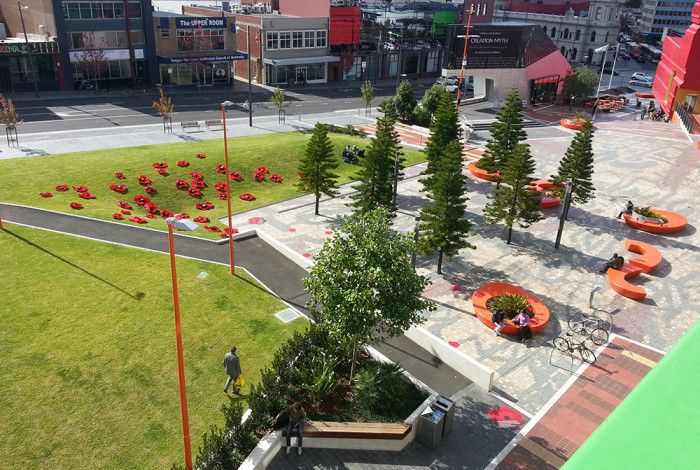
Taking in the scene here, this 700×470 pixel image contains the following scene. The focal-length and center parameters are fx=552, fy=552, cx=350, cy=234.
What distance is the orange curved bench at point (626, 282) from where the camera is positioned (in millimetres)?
26469

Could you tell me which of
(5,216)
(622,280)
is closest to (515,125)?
(622,280)

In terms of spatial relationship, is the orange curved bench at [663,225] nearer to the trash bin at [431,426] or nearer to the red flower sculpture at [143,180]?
the trash bin at [431,426]

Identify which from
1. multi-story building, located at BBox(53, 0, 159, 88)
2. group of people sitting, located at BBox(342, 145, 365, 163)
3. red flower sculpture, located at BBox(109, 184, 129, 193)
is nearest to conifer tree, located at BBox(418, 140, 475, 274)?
group of people sitting, located at BBox(342, 145, 365, 163)

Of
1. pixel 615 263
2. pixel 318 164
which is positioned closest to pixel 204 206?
pixel 318 164

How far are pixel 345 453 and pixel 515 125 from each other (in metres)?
28.6

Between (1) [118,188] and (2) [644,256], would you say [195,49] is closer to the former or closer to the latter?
(1) [118,188]

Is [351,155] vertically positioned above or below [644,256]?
above

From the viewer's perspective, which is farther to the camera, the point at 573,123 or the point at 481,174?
the point at 573,123

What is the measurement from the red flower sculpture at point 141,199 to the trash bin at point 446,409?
23.5 meters

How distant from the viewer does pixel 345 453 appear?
1731 cm

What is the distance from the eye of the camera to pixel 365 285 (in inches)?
687

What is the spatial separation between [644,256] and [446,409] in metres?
18.6

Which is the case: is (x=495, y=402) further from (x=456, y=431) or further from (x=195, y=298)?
(x=195, y=298)

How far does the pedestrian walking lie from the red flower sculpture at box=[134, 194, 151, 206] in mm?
18468
